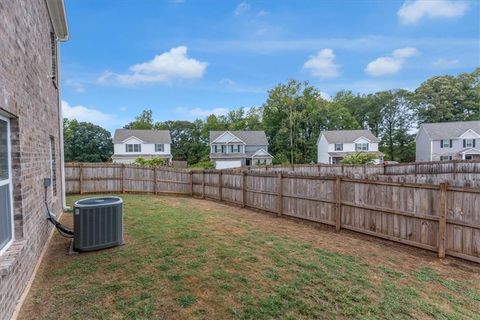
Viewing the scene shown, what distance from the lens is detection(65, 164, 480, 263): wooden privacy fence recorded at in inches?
192

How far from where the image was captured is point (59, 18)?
7277 mm

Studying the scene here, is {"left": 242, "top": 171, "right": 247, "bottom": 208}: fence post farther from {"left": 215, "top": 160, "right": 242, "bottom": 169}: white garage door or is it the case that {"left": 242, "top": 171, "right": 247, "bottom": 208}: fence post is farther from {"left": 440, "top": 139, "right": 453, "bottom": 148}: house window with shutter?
{"left": 440, "top": 139, "right": 453, "bottom": 148}: house window with shutter

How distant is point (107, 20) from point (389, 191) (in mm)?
12728

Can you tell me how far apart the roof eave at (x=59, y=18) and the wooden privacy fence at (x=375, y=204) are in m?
7.18

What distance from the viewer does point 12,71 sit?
329cm

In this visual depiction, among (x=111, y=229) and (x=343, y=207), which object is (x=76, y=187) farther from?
(x=343, y=207)

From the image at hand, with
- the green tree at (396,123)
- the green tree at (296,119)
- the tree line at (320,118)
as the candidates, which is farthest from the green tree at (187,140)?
the green tree at (396,123)

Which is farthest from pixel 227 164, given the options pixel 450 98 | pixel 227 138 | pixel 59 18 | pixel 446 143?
pixel 450 98

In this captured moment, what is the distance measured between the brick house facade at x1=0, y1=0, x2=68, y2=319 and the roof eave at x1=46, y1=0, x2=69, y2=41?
138 centimetres

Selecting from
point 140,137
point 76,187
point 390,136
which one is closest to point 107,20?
point 76,187

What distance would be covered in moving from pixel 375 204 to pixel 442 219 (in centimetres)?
134

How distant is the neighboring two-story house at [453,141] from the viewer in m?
34.3

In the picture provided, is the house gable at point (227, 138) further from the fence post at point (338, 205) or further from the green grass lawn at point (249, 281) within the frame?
the green grass lawn at point (249, 281)

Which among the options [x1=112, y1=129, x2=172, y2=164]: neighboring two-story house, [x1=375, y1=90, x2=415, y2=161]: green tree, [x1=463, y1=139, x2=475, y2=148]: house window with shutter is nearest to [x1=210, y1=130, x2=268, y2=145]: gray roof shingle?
[x1=112, y1=129, x2=172, y2=164]: neighboring two-story house
